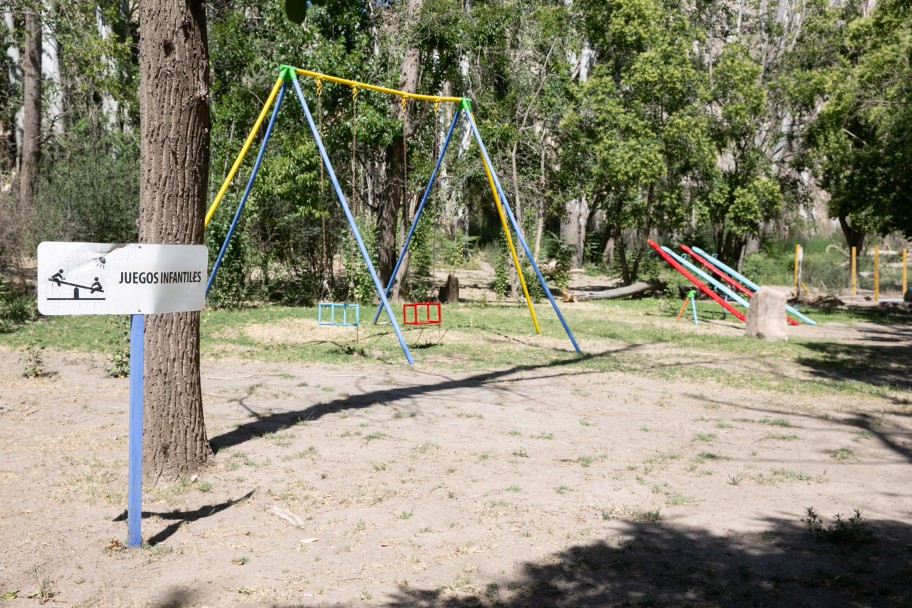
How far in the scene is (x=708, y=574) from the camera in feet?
14.3

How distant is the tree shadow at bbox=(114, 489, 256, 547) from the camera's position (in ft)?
16.0

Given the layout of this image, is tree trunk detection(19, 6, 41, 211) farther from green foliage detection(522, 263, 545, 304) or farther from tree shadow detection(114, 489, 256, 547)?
tree shadow detection(114, 489, 256, 547)

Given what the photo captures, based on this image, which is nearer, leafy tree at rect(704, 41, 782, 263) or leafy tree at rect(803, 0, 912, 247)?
leafy tree at rect(803, 0, 912, 247)

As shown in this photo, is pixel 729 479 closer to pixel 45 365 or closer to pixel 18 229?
pixel 45 365

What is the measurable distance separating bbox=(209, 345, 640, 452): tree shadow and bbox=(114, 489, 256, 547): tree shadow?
1253mm

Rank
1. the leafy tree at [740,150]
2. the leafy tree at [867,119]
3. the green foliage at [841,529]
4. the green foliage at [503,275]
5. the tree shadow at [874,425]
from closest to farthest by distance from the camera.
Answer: the green foliage at [841,529] → the tree shadow at [874,425] → the leafy tree at [867,119] → the green foliage at [503,275] → the leafy tree at [740,150]

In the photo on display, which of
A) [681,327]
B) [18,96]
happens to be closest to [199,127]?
[681,327]

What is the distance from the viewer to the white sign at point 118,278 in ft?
13.7

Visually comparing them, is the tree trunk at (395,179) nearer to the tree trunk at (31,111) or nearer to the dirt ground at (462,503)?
the tree trunk at (31,111)

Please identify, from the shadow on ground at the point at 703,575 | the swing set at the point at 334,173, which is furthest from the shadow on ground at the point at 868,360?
A: the shadow on ground at the point at 703,575

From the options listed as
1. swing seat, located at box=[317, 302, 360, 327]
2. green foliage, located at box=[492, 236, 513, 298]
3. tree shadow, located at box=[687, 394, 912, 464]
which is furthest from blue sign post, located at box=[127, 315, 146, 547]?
green foliage, located at box=[492, 236, 513, 298]

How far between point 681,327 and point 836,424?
26.7 ft

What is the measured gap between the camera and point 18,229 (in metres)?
14.9

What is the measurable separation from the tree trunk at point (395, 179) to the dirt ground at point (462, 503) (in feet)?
30.3
